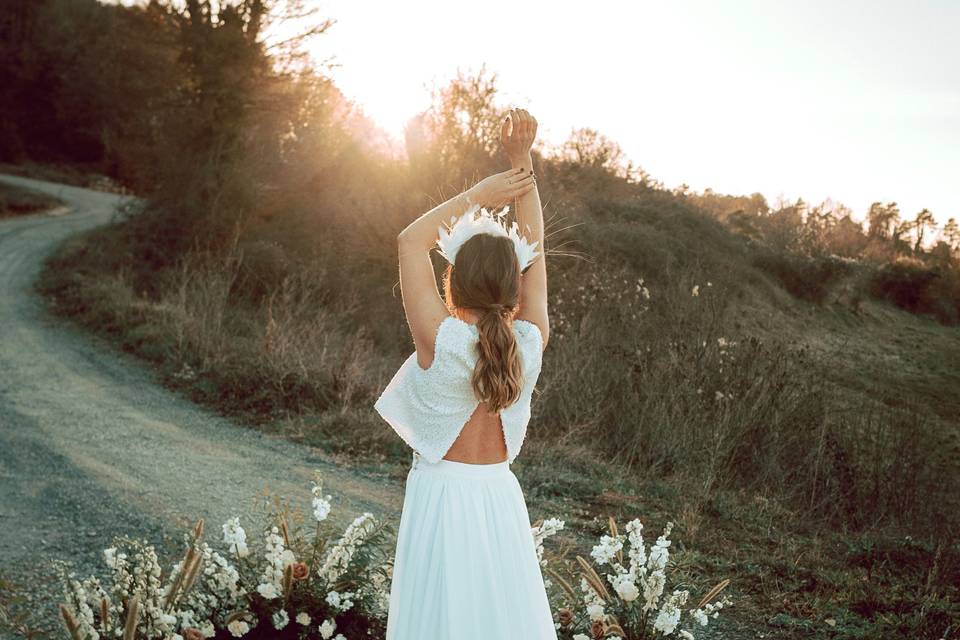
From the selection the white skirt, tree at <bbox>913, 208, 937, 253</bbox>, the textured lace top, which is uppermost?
tree at <bbox>913, 208, 937, 253</bbox>

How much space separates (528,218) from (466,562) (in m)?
1.13

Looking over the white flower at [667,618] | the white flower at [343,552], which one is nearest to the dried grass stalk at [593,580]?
the white flower at [667,618]

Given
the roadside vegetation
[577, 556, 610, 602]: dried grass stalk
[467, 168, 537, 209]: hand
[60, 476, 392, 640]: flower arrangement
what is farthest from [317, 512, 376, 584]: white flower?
[467, 168, 537, 209]: hand

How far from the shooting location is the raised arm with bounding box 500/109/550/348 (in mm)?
2555

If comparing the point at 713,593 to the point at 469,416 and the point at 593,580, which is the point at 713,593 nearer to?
the point at 593,580

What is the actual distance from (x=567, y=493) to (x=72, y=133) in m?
36.6

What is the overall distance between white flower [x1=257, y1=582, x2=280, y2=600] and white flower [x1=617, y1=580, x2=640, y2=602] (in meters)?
1.39

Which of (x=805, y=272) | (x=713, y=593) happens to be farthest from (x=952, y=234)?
(x=713, y=593)

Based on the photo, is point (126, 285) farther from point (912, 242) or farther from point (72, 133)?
point (72, 133)

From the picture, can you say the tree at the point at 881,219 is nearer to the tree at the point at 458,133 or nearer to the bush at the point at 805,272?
the bush at the point at 805,272

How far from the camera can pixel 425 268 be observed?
2.45 m

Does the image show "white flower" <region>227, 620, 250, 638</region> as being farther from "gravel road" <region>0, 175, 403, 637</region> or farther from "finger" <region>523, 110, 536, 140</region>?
"finger" <region>523, 110, 536, 140</region>

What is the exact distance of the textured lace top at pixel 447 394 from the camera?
2.42 meters

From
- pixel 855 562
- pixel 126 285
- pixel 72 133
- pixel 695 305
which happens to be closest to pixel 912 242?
pixel 695 305
